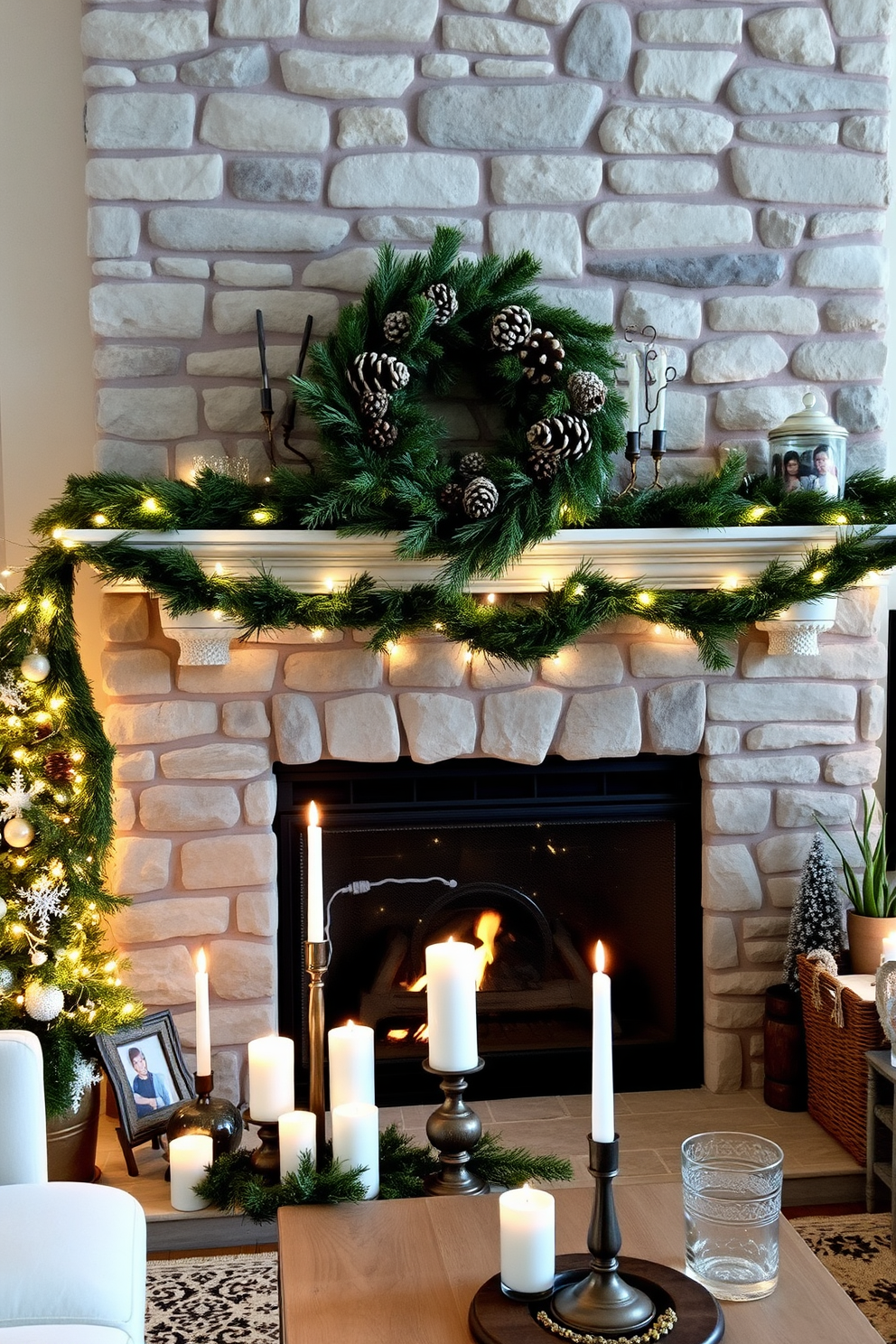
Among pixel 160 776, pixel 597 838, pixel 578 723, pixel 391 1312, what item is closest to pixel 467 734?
pixel 578 723

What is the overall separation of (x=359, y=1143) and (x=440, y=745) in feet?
3.82

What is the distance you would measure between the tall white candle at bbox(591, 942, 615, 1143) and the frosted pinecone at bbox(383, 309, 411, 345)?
1633 mm

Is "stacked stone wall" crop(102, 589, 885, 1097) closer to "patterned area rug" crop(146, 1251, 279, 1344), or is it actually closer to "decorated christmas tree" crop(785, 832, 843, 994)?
"decorated christmas tree" crop(785, 832, 843, 994)

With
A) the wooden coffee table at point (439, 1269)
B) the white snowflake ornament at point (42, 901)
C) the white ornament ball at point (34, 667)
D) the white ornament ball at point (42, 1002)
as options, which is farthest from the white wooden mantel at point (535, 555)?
the wooden coffee table at point (439, 1269)

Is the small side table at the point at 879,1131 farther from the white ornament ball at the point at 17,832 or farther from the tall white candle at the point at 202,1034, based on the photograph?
the white ornament ball at the point at 17,832

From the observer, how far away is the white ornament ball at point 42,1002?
238 cm

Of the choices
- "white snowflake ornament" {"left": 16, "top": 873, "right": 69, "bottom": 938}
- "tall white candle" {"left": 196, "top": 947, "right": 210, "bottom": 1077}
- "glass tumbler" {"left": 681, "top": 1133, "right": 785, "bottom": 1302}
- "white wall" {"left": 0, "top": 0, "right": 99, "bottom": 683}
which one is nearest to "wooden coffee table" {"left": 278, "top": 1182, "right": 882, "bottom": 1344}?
"glass tumbler" {"left": 681, "top": 1133, "right": 785, "bottom": 1302}

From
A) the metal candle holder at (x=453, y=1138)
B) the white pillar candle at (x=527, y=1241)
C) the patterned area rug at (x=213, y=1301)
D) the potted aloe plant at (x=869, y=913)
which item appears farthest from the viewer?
the potted aloe plant at (x=869, y=913)

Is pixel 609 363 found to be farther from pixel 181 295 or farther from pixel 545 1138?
pixel 545 1138

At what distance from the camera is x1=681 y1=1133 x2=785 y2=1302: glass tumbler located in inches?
56.7

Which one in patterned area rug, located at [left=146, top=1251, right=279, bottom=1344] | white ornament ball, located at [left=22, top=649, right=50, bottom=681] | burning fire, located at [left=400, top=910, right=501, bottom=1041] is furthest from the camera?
burning fire, located at [left=400, top=910, right=501, bottom=1041]

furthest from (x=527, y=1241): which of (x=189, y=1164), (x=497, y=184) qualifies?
(x=497, y=184)

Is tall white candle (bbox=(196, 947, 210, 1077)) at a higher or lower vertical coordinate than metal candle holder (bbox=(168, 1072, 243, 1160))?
higher

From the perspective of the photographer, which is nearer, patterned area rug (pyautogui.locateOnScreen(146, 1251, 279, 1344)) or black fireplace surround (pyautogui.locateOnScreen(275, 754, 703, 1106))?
patterned area rug (pyautogui.locateOnScreen(146, 1251, 279, 1344))
